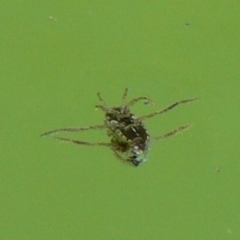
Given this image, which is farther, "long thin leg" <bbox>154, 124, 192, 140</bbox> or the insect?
"long thin leg" <bbox>154, 124, 192, 140</bbox>

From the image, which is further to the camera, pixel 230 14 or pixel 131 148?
pixel 230 14

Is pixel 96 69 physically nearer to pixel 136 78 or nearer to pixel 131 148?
pixel 136 78

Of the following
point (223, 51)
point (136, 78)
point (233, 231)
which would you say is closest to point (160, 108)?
point (136, 78)

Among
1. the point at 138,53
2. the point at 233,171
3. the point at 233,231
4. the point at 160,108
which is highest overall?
the point at 138,53

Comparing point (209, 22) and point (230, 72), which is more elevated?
→ point (209, 22)

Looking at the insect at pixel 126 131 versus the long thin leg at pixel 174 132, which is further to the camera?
the long thin leg at pixel 174 132

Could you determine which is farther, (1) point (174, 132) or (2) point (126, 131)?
(1) point (174, 132)
